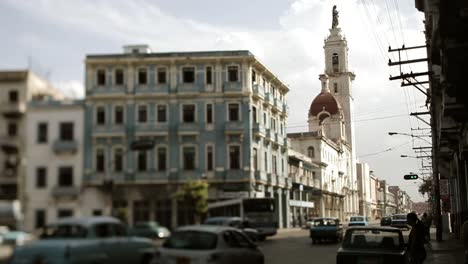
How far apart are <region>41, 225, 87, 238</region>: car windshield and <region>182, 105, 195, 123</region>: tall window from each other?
4.75 m

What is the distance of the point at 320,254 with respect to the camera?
100 ft

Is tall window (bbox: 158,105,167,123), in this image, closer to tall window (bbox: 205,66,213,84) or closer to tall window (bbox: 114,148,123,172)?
tall window (bbox: 114,148,123,172)

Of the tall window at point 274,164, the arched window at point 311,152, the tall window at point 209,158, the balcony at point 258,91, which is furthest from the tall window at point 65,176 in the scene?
the arched window at point 311,152

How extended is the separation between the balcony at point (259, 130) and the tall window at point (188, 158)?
108 inches

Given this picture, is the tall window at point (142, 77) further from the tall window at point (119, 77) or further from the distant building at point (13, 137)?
the distant building at point (13, 137)

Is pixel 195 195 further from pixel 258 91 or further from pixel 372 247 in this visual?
pixel 372 247

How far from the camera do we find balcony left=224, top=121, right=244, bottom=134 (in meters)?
17.0

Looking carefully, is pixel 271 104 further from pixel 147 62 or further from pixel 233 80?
pixel 147 62

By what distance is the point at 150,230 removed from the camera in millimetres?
15102

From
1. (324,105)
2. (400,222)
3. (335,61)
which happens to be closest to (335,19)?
(335,61)

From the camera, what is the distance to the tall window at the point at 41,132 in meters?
13.0

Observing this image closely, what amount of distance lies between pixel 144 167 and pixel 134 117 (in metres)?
1.26

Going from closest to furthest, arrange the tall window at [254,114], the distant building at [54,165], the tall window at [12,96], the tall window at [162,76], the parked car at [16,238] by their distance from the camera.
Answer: the parked car at [16,238] < the tall window at [12,96] < the distant building at [54,165] < the tall window at [162,76] < the tall window at [254,114]

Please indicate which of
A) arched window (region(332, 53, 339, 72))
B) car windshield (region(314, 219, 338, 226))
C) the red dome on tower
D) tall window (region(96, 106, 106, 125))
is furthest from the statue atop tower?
tall window (region(96, 106, 106, 125))
